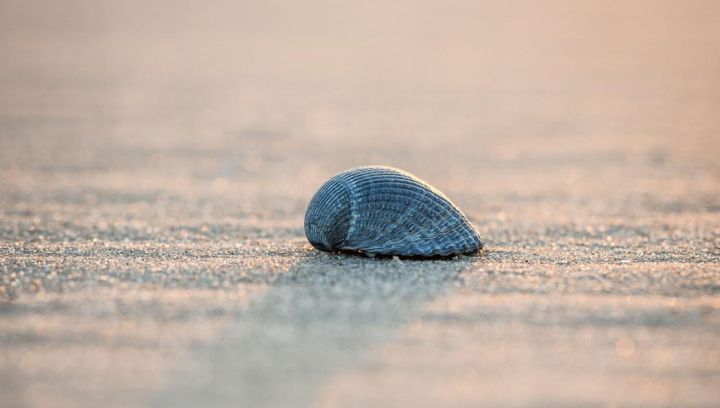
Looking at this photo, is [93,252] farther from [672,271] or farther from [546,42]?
[546,42]

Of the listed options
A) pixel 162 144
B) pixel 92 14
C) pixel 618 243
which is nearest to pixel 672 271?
pixel 618 243

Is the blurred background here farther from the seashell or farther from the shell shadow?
the seashell

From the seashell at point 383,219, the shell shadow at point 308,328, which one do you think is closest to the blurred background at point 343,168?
the shell shadow at point 308,328

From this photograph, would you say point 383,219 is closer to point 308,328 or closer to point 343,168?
point 308,328

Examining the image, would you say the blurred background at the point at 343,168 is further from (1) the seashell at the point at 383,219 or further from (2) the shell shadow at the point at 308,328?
(1) the seashell at the point at 383,219

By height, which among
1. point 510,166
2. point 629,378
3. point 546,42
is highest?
point 546,42

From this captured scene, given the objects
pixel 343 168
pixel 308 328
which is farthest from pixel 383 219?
pixel 343 168
